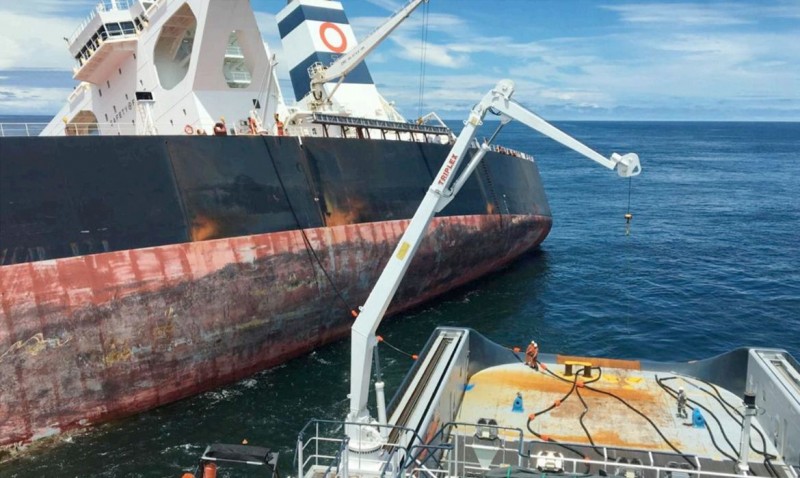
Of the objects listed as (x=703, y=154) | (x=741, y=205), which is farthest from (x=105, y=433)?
(x=703, y=154)

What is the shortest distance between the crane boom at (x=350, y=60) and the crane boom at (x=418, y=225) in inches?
600

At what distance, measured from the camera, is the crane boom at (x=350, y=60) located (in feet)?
86.3

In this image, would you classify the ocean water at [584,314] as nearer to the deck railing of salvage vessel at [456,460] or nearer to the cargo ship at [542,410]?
the cargo ship at [542,410]

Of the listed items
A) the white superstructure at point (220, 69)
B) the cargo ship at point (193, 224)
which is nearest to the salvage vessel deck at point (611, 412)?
the cargo ship at point (193, 224)

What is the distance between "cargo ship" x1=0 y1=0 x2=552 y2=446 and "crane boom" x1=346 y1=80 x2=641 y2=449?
876 cm

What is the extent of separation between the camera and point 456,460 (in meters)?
9.74

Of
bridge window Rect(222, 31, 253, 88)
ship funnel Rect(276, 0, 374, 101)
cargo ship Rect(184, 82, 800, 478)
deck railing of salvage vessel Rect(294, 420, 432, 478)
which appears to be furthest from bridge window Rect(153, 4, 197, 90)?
deck railing of salvage vessel Rect(294, 420, 432, 478)

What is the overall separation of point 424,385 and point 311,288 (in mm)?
9479

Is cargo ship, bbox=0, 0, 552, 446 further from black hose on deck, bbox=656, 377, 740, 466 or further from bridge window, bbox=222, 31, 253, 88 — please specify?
black hose on deck, bbox=656, 377, 740, 466

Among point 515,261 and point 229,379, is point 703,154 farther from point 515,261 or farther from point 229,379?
point 229,379

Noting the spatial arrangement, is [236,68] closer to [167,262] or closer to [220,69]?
[220,69]

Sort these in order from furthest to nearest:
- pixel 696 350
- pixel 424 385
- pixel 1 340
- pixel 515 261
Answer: pixel 515 261 → pixel 696 350 → pixel 1 340 → pixel 424 385

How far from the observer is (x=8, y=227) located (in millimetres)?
15438

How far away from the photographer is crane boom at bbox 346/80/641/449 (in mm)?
10883
